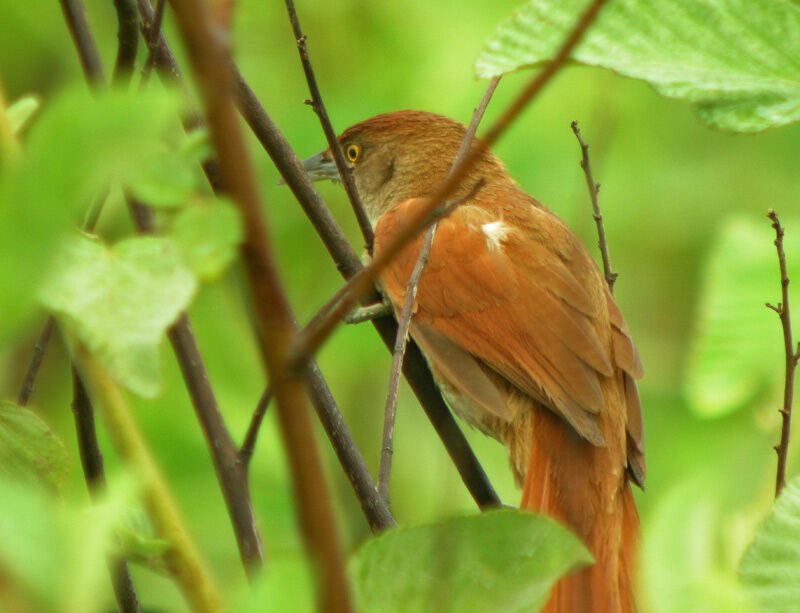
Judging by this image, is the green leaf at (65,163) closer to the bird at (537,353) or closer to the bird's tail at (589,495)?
the bird's tail at (589,495)

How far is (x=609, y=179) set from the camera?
5.64 m

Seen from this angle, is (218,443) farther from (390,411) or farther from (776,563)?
(776,563)

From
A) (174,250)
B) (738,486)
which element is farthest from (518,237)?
(174,250)

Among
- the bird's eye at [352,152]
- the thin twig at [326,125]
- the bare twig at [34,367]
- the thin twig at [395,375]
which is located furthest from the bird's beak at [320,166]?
the bare twig at [34,367]

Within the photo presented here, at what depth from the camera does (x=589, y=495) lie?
10.9ft

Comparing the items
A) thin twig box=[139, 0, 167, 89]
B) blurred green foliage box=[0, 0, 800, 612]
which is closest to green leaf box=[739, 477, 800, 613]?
blurred green foliage box=[0, 0, 800, 612]

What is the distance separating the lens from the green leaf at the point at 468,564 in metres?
1.05

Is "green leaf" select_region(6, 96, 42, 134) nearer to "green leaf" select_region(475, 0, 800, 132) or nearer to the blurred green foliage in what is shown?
the blurred green foliage

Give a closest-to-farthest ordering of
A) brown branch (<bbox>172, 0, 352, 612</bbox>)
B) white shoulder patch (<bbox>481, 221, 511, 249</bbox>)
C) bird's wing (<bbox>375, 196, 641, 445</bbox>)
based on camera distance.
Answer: brown branch (<bbox>172, 0, 352, 612</bbox>), bird's wing (<bbox>375, 196, 641, 445</bbox>), white shoulder patch (<bbox>481, 221, 511, 249</bbox>)

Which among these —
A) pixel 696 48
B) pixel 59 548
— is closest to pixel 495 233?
pixel 696 48

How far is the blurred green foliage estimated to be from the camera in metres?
3.28

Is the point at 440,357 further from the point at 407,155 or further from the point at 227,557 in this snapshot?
the point at 407,155

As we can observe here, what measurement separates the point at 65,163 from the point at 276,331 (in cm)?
20

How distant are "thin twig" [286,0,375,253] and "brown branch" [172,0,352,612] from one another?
1.79m
